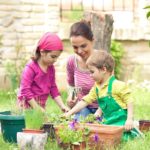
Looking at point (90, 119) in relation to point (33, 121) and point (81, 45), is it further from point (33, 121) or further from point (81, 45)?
point (81, 45)

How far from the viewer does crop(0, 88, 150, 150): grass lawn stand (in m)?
6.07

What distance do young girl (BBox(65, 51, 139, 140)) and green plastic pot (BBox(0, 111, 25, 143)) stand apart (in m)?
0.46

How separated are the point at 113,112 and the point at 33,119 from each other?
96cm

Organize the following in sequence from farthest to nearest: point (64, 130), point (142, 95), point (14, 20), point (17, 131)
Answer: point (14, 20) → point (142, 95) → point (17, 131) → point (64, 130)

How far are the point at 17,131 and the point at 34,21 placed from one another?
6231 millimetres

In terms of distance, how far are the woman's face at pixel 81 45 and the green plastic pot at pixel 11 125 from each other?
987 millimetres

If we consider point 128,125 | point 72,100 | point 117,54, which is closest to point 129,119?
point 128,125

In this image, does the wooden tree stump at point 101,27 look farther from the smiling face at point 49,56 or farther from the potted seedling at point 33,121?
the potted seedling at point 33,121

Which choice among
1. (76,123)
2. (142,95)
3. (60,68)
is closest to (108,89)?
(76,123)

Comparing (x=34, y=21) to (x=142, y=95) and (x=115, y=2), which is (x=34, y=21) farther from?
(x=142, y=95)

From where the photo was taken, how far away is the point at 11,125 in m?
6.29

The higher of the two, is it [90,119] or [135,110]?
[90,119]

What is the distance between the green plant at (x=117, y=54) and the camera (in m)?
12.1

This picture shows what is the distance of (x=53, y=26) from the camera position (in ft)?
40.7
